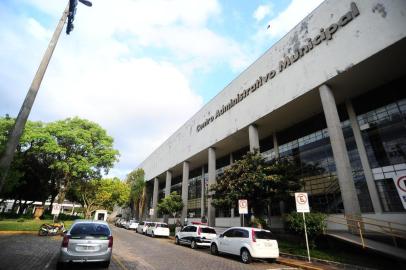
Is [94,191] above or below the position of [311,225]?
above

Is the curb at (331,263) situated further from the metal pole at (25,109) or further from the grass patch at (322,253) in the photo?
the metal pole at (25,109)

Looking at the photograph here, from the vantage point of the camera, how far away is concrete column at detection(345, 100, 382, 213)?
15227mm

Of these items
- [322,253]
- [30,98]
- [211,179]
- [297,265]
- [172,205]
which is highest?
[211,179]

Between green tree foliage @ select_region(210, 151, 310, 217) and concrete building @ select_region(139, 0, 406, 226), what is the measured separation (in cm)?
303

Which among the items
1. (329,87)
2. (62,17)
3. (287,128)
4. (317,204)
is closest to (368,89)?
(329,87)

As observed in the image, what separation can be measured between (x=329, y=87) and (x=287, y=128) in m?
7.34

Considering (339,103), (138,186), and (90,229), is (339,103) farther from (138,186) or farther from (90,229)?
(138,186)

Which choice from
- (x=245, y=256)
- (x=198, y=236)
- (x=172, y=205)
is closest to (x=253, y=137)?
(x=198, y=236)

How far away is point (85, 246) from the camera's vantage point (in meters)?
8.26

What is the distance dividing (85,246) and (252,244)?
7165mm

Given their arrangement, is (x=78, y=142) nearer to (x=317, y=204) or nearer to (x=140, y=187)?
(x=140, y=187)

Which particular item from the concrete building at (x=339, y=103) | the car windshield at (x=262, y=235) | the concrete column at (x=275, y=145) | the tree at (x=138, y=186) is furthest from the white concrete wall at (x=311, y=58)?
the tree at (x=138, y=186)

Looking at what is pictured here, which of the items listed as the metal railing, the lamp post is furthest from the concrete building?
the lamp post

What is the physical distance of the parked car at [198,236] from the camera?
1728cm
